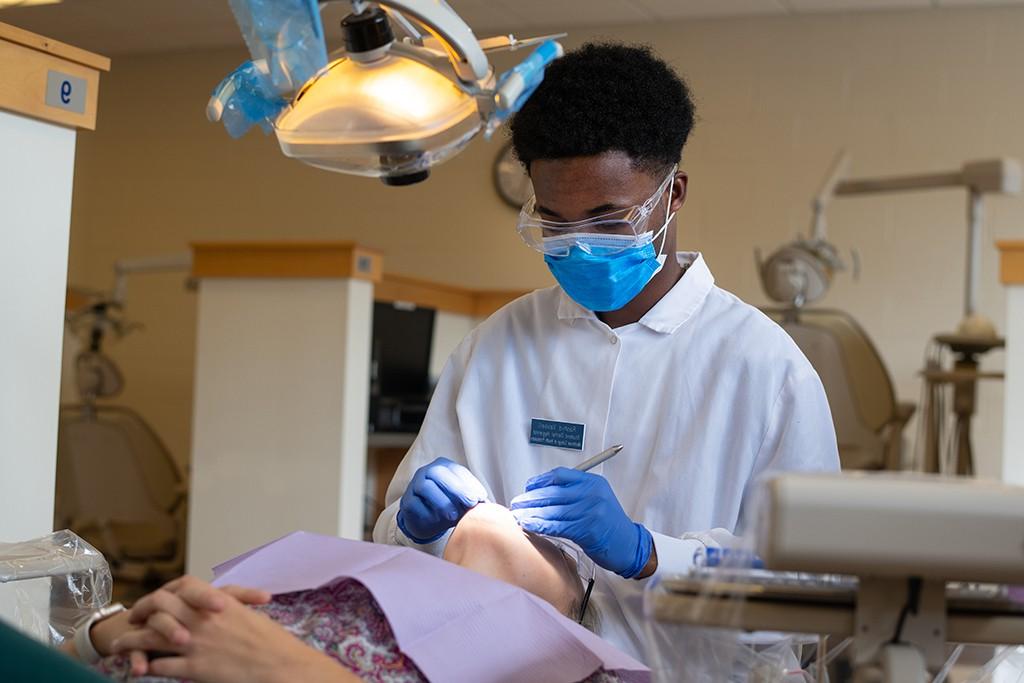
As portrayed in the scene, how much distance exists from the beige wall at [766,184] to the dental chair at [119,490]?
192 cm

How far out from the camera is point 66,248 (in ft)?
6.11

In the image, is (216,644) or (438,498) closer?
(216,644)

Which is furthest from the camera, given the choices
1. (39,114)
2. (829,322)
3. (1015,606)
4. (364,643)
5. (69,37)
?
(69,37)

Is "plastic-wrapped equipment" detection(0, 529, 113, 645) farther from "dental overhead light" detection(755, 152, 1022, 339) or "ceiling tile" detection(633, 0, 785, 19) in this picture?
"ceiling tile" detection(633, 0, 785, 19)

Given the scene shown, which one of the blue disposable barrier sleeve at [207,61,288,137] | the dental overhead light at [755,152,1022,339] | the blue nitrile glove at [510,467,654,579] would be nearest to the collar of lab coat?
the blue nitrile glove at [510,467,654,579]

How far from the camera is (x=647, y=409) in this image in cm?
158

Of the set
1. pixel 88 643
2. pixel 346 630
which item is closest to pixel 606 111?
pixel 346 630

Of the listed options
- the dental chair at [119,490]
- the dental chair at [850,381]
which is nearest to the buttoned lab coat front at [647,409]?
the dental chair at [850,381]

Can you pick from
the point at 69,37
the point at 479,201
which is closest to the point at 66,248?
the point at 479,201

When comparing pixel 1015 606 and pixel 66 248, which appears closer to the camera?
pixel 1015 606

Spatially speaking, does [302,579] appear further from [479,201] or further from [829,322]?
[479,201]

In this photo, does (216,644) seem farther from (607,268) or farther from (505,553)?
(607,268)

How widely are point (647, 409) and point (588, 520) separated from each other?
0.30m

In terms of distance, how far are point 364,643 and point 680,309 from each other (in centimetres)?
69
